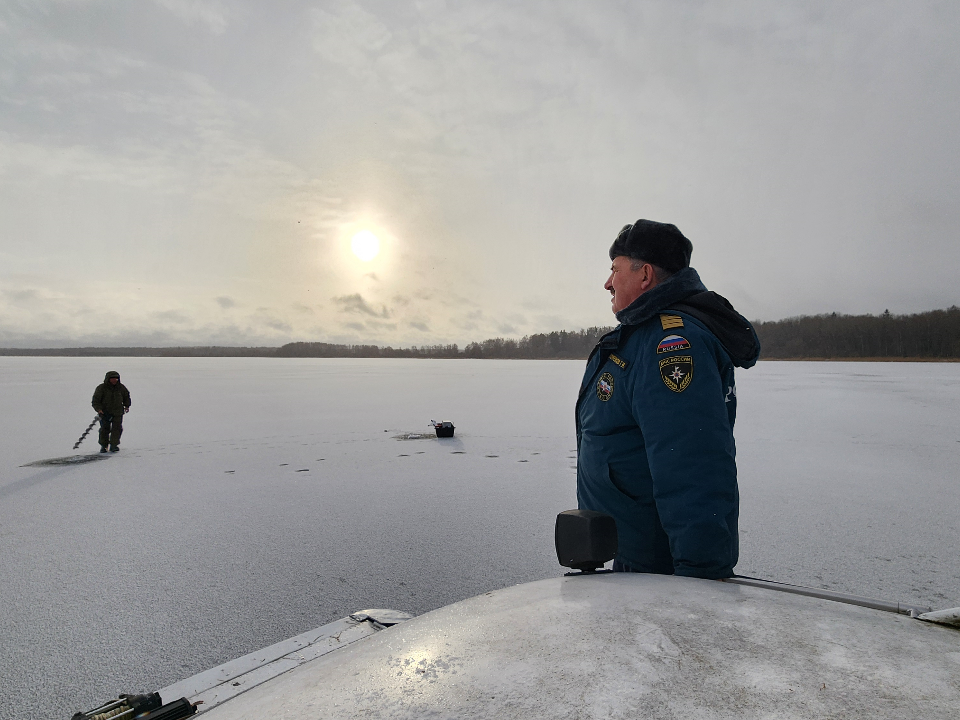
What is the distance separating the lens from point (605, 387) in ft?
4.89

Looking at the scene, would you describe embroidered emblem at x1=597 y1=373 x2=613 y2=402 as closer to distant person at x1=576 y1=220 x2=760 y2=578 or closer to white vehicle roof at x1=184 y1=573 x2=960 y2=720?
distant person at x1=576 y1=220 x2=760 y2=578

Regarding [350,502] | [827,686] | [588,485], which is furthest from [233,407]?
[827,686]

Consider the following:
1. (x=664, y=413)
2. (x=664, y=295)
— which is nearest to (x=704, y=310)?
(x=664, y=295)

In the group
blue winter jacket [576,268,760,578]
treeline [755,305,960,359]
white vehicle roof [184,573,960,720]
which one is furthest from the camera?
treeline [755,305,960,359]

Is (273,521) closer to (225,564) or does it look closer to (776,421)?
(225,564)

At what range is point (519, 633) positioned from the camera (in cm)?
88

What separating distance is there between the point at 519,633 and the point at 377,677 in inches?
9.5

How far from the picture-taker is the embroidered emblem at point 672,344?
4.29 feet

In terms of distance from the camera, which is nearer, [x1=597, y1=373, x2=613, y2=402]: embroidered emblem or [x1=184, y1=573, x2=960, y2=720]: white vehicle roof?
[x1=184, y1=573, x2=960, y2=720]: white vehicle roof

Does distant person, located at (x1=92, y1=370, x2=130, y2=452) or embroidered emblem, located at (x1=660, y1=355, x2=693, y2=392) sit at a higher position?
embroidered emblem, located at (x1=660, y1=355, x2=693, y2=392)

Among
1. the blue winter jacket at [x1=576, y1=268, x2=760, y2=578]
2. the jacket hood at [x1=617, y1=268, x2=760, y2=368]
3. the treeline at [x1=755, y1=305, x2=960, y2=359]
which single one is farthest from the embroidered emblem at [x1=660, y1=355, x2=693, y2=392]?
the treeline at [x1=755, y1=305, x2=960, y2=359]

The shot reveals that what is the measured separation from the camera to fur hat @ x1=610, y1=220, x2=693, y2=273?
60.9 inches

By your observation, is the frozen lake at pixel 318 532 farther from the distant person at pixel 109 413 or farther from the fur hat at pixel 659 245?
the fur hat at pixel 659 245

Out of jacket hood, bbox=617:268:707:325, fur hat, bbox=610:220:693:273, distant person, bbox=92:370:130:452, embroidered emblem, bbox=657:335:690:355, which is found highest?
fur hat, bbox=610:220:693:273
